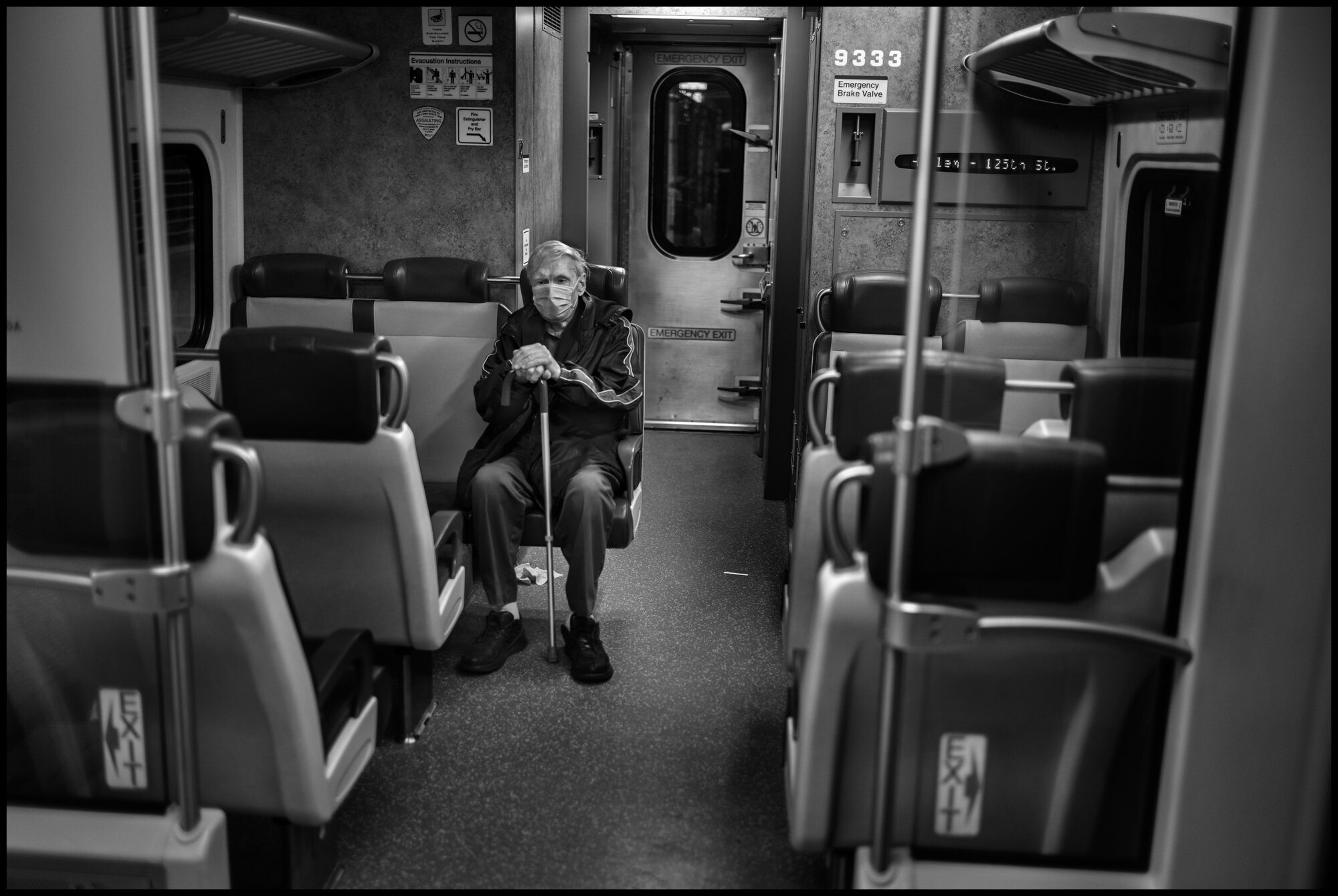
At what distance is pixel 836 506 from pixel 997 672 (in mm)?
419

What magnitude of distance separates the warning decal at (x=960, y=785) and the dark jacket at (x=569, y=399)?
2.06 m

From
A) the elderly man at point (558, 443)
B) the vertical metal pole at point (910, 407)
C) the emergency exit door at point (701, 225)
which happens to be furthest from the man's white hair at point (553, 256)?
the emergency exit door at point (701, 225)

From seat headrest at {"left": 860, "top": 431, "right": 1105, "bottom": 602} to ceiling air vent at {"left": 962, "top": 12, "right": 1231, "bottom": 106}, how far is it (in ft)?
2.20

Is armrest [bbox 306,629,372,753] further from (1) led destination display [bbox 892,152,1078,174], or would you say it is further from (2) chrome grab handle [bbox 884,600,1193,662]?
(1) led destination display [bbox 892,152,1078,174]

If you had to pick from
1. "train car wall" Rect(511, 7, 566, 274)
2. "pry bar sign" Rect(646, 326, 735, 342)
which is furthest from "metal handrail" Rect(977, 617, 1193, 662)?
"pry bar sign" Rect(646, 326, 735, 342)

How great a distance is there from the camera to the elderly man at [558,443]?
3883 mm

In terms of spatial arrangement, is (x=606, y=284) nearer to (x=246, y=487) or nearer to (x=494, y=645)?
(x=494, y=645)

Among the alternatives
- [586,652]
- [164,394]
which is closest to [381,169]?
[586,652]

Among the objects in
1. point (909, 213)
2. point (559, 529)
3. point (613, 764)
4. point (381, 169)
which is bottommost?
point (613, 764)

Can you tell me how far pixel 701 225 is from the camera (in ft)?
23.9

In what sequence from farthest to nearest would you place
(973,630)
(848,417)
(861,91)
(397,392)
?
(861,91) → (397,392) → (848,417) → (973,630)

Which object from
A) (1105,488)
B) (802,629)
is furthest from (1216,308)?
(802,629)

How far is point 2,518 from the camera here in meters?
2.20

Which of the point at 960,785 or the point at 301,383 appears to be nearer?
the point at 960,785
